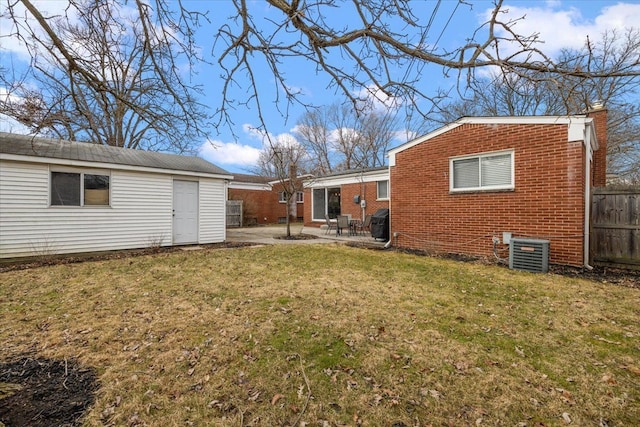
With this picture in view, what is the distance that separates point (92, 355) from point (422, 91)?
4.13 meters

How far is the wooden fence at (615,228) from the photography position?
6305 millimetres

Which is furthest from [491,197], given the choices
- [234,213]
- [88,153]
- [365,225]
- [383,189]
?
[234,213]

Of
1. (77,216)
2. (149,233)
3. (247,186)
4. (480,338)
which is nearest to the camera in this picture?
(480,338)

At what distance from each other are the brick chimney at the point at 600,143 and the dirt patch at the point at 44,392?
1211cm

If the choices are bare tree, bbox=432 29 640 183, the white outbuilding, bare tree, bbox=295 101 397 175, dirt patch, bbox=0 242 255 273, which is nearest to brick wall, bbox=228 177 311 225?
bare tree, bbox=295 101 397 175

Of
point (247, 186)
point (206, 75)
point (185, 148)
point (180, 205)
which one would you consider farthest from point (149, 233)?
point (247, 186)

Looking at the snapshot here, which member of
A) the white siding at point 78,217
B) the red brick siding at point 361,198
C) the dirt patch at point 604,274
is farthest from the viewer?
the red brick siding at point 361,198

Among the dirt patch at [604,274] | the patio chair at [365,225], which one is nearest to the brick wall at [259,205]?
the patio chair at [365,225]

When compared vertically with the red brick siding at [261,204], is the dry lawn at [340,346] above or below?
below

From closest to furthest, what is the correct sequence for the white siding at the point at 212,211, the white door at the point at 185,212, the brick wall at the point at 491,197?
the brick wall at the point at 491,197, the white door at the point at 185,212, the white siding at the point at 212,211

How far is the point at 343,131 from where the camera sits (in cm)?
2791

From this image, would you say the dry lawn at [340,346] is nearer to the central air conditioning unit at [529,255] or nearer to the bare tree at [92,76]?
the central air conditioning unit at [529,255]

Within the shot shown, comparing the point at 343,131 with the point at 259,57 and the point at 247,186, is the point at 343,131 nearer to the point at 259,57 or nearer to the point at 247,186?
the point at 247,186

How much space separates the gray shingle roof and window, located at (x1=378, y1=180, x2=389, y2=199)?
23.3ft
